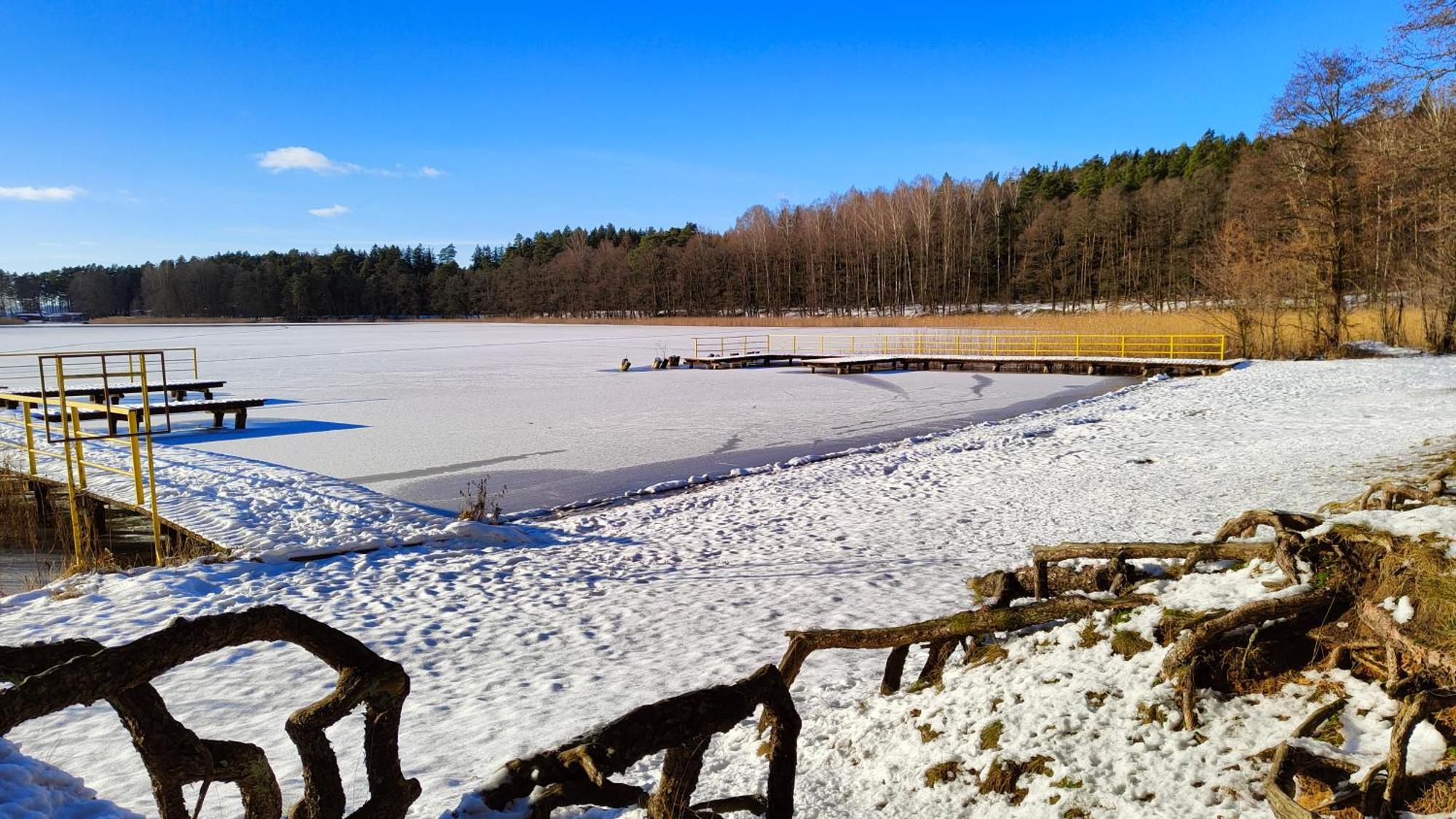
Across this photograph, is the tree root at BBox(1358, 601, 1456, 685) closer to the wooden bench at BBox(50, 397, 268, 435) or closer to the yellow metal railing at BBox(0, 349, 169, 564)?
the yellow metal railing at BBox(0, 349, 169, 564)

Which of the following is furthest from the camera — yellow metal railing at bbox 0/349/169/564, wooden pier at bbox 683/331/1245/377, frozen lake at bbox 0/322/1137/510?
wooden pier at bbox 683/331/1245/377

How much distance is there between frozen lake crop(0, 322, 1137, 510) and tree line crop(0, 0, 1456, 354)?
31.5 ft

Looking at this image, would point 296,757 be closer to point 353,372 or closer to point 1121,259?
point 353,372

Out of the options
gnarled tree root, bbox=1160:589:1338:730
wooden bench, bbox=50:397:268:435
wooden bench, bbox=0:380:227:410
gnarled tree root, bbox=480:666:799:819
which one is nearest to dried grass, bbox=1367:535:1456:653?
gnarled tree root, bbox=1160:589:1338:730

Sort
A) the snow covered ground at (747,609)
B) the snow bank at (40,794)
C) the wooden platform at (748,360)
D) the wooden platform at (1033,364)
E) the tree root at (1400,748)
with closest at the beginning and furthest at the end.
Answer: the snow bank at (40,794) < the tree root at (1400,748) < the snow covered ground at (747,609) < the wooden platform at (1033,364) < the wooden platform at (748,360)

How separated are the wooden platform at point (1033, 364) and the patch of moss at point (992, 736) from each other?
3062cm

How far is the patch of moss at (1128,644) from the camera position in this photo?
11.1ft

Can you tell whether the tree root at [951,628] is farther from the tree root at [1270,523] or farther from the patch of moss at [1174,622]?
the tree root at [1270,523]

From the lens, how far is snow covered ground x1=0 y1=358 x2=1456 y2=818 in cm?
327

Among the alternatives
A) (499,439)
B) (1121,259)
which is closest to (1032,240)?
(1121,259)

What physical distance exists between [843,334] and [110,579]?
181ft

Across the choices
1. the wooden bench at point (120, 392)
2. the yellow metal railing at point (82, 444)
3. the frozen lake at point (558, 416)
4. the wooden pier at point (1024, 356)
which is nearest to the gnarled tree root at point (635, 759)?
the yellow metal railing at point (82, 444)

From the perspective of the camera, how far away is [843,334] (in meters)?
60.2

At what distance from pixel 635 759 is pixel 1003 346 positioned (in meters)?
42.5
